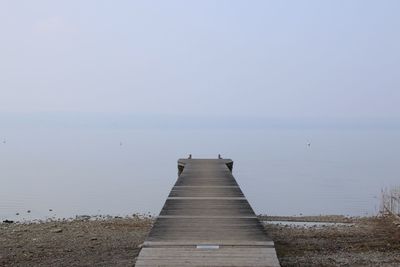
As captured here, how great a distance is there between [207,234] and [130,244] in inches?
165

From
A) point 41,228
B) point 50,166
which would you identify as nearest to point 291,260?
point 41,228

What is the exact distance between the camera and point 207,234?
793 centimetres

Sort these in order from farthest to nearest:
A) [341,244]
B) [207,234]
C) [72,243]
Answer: [72,243], [341,244], [207,234]

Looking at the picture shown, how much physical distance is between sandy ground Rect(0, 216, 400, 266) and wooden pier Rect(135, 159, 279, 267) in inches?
49.8

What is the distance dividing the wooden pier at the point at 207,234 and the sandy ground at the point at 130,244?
1266 mm

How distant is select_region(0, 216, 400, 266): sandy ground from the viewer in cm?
990

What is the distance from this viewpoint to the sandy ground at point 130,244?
9898 millimetres

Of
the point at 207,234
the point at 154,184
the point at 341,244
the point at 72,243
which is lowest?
the point at 154,184

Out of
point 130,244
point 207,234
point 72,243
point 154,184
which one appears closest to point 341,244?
point 130,244

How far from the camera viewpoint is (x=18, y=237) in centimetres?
1287

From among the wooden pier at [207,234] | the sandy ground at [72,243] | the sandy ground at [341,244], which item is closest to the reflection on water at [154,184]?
the sandy ground at [72,243]

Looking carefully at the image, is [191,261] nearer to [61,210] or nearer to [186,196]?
[186,196]

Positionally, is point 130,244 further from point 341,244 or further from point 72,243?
point 341,244

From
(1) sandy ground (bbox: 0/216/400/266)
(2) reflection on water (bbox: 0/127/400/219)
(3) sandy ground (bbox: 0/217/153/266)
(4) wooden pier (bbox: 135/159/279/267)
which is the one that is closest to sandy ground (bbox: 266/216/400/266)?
(1) sandy ground (bbox: 0/216/400/266)
